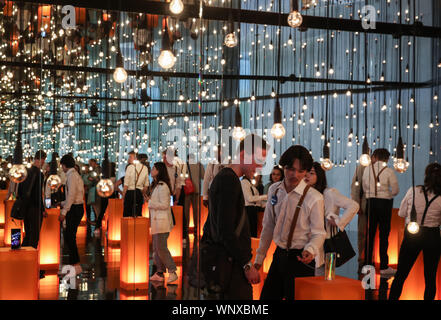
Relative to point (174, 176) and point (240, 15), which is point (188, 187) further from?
point (240, 15)

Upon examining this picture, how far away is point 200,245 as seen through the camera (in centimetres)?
370

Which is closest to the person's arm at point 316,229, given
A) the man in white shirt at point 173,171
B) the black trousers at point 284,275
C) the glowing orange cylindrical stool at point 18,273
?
the black trousers at point 284,275

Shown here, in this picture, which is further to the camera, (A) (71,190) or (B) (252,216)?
(B) (252,216)

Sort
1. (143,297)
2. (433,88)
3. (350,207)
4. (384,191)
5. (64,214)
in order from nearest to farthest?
1. (350,207)
2. (143,297)
3. (64,214)
4. (384,191)
5. (433,88)

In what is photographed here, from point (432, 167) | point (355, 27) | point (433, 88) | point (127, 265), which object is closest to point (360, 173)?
point (355, 27)

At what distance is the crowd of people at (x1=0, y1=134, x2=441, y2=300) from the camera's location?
3707 mm

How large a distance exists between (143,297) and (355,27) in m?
4.31

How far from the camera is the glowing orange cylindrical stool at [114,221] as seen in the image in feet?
35.9

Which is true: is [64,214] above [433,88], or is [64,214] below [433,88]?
below

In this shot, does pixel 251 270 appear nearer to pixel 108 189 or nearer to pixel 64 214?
pixel 108 189

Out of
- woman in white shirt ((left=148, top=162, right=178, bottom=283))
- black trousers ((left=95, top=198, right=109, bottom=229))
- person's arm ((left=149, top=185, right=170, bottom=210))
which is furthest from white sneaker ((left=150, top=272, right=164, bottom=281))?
black trousers ((left=95, top=198, right=109, bottom=229))

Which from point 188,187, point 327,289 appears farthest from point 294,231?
point 188,187

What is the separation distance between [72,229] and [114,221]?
10.7 ft

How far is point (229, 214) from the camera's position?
3.63 meters
